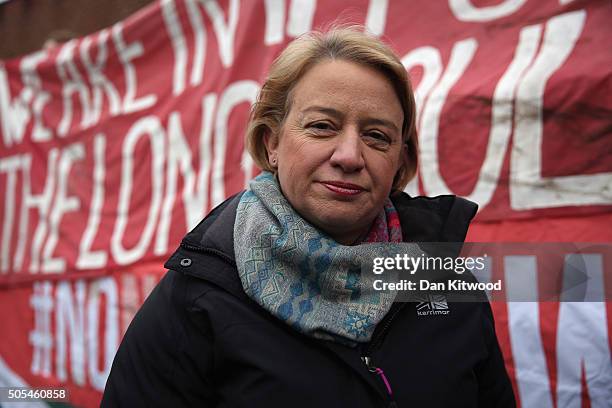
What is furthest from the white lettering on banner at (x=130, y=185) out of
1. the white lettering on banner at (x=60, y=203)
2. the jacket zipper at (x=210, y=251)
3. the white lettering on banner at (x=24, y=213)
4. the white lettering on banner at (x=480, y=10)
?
the jacket zipper at (x=210, y=251)

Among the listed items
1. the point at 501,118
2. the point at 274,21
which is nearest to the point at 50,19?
the point at 274,21

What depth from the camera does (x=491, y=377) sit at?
1517 mm

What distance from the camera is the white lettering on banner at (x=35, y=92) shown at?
440 cm

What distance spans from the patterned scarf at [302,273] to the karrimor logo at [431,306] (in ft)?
0.22

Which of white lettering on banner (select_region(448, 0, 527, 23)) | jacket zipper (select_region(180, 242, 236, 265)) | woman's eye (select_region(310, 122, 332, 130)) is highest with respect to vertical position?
white lettering on banner (select_region(448, 0, 527, 23))

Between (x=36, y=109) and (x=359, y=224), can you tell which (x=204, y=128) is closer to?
(x=36, y=109)

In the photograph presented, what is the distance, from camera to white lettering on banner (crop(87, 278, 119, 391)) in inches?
142

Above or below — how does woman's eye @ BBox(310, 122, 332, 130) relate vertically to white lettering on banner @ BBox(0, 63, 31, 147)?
below

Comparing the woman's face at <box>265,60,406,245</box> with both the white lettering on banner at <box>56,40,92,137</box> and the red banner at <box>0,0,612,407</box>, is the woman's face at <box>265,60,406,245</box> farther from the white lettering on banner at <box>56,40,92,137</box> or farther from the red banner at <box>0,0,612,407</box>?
the white lettering on banner at <box>56,40,92,137</box>

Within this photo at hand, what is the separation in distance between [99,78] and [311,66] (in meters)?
3.00

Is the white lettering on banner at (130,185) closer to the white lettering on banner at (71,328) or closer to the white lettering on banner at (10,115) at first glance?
the white lettering on banner at (71,328)

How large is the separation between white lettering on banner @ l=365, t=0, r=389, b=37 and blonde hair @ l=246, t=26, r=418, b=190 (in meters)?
1.31

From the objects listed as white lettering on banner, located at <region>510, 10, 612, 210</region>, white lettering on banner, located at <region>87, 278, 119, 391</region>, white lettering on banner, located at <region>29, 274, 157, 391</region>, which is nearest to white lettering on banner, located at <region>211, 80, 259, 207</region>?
white lettering on banner, located at <region>29, 274, 157, 391</region>

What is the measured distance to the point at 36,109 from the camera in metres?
4.45
